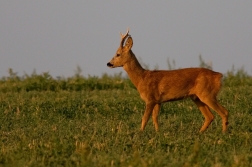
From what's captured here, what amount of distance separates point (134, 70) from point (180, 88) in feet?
3.98

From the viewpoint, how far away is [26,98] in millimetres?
14914

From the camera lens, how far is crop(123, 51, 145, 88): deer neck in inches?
485

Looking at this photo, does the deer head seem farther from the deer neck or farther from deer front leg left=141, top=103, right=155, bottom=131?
deer front leg left=141, top=103, right=155, bottom=131

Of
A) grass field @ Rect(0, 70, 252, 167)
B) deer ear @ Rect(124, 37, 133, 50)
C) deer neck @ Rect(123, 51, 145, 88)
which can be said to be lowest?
grass field @ Rect(0, 70, 252, 167)

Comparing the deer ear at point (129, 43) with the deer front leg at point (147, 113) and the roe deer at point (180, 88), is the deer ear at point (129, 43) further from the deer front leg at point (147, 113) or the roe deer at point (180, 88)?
the deer front leg at point (147, 113)

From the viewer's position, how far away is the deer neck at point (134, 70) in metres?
12.3

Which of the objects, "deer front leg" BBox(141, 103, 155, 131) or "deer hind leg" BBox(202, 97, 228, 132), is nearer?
"deer hind leg" BBox(202, 97, 228, 132)

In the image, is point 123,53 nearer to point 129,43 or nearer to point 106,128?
point 129,43

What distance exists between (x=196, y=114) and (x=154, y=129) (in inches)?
72.4

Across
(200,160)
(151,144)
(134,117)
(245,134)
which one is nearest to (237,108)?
(134,117)

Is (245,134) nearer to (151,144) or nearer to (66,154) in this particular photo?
(151,144)

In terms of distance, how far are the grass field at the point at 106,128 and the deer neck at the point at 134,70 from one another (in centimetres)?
81

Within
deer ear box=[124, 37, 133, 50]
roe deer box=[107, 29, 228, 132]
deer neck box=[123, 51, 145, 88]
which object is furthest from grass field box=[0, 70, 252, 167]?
deer ear box=[124, 37, 133, 50]

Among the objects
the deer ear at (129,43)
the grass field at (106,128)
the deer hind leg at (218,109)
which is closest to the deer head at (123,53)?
the deer ear at (129,43)
